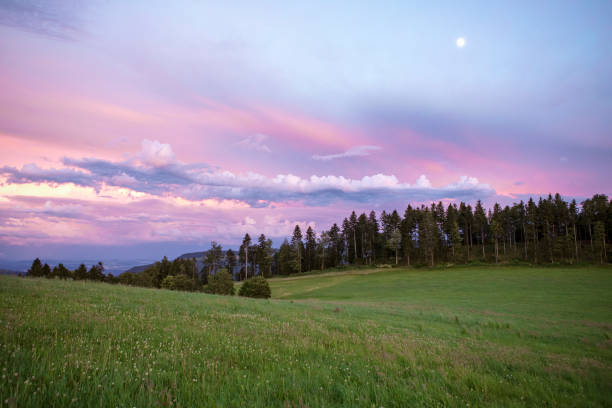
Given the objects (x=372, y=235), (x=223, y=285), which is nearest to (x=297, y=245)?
(x=372, y=235)

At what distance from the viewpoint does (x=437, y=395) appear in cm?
450

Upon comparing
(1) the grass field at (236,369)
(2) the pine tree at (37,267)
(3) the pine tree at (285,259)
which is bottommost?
(3) the pine tree at (285,259)

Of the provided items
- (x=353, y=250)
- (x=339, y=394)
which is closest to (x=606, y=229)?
(x=353, y=250)

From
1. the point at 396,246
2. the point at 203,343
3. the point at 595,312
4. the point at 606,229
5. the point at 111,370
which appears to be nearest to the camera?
the point at 111,370

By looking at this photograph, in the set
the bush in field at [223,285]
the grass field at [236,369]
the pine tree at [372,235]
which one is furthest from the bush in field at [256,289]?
the pine tree at [372,235]

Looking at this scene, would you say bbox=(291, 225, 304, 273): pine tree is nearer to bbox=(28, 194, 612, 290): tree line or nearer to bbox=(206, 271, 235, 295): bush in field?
bbox=(28, 194, 612, 290): tree line

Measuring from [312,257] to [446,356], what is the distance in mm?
114603

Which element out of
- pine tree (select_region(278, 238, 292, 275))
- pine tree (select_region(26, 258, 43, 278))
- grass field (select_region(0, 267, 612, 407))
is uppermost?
A: grass field (select_region(0, 267, 612, 407))

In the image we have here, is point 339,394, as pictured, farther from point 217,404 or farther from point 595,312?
point 595,312

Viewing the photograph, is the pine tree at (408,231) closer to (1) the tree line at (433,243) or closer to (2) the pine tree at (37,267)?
(1) the tree line at (433,243)

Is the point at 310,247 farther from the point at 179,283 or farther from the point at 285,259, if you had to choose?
the point at 179,283

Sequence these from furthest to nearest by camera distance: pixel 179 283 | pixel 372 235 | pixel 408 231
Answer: pixel 372 235 < pixel 408 231 < pixel 179 283

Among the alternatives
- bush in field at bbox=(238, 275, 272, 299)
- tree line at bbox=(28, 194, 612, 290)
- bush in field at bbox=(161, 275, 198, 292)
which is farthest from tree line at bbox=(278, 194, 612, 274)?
bush in field at bbox=(238, 275, 272, 299)

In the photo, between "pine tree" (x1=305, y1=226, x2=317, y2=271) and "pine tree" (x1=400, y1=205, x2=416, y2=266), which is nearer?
"pine tree" (x1=400, y1=205, x2=416, y2=266)
